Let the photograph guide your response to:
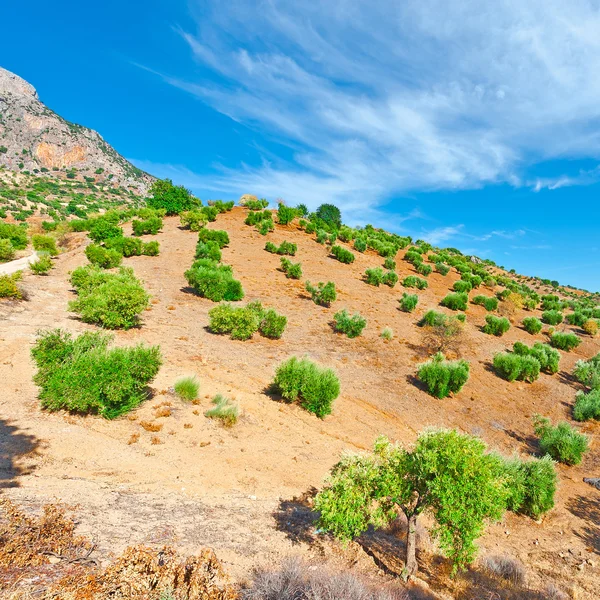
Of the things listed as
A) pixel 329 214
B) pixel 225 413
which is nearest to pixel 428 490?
pixel 225 413

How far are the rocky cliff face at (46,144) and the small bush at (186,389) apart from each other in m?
108

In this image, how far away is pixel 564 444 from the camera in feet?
31.2

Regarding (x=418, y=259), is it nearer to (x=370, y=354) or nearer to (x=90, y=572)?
Answer: (x=370, y=354)

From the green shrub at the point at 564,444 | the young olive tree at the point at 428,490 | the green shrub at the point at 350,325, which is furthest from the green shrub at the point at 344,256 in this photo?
the young olive tree at the point at 428,490

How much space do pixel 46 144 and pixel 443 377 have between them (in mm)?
123542

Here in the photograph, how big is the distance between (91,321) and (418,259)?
2662 cm

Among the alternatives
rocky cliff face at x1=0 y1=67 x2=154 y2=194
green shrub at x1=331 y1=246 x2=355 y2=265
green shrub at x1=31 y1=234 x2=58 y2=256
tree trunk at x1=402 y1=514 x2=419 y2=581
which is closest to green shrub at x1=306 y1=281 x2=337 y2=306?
green shrub at x1=331 y1=246 x2=355 y2=265

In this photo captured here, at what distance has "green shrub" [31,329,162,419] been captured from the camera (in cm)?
696

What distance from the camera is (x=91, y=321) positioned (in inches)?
483

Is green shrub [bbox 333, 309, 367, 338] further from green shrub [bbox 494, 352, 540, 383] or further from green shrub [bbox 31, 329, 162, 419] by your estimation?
green shrub [bbox 31, 329, 162, 419]

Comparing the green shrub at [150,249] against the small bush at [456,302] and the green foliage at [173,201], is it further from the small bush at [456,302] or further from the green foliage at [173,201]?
the small bush at [456,302]

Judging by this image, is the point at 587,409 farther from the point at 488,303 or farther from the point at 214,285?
the point at 214,285

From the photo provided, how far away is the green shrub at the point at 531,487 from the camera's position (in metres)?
7.13

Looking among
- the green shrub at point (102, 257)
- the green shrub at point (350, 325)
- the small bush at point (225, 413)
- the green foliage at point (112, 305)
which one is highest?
the green shrub at point (350, 325)
